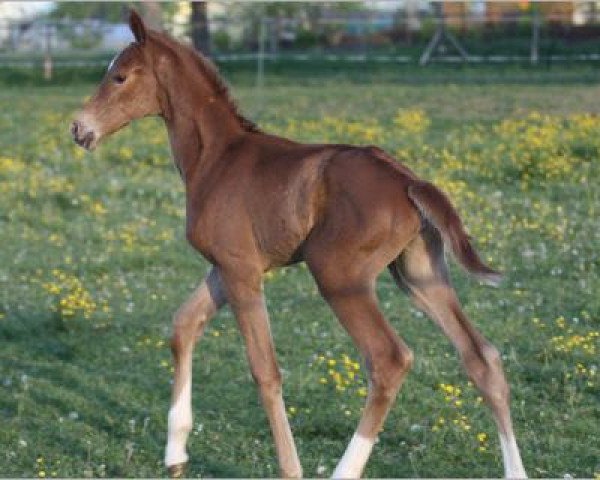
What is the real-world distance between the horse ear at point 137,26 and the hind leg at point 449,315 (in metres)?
1.56

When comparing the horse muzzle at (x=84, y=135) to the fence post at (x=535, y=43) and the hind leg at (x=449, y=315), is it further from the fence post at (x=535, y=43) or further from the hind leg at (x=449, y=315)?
the fence post at (x=535, y=43)

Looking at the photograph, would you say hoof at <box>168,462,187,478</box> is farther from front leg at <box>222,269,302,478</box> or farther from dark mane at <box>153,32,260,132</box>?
dark mane at <box>153,32,260,132</box>

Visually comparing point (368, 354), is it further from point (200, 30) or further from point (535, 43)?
point (200, 30)

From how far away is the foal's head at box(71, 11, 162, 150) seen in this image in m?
6.23

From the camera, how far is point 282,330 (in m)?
9.12

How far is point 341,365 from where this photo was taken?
324 inches

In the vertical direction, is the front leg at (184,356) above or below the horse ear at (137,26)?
below

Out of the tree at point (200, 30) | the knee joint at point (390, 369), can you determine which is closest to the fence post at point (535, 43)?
the tree at point (200, 30)

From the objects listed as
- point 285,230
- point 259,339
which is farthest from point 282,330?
point 285,230

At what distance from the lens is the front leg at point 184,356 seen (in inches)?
249

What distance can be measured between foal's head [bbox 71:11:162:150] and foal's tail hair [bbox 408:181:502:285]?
1469 mm

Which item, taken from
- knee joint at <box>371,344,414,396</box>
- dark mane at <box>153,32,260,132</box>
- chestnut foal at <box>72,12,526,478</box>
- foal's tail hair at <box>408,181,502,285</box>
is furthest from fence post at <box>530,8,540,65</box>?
knee joint at <box>371,344,414,396</box>

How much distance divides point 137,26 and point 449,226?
68.7 inches

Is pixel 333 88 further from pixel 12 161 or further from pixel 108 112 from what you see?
pixel 108 112
